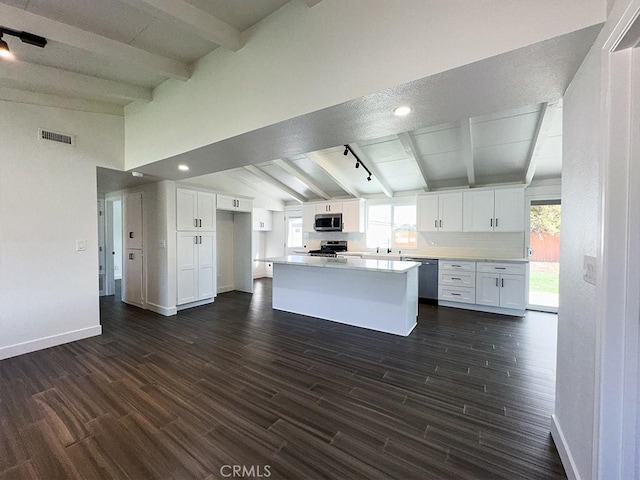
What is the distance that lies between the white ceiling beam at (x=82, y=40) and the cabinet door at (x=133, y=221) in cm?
302

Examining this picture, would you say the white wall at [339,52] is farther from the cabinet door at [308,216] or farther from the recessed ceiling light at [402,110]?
the cabinet door at [308,216]

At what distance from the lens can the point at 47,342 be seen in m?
3.26

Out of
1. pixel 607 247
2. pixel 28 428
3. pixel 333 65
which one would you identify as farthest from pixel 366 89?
pixel 28 428

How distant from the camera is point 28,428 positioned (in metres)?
1.87

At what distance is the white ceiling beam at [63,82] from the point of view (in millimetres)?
2643

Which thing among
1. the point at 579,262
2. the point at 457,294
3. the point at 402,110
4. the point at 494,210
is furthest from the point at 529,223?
the point at 402,110

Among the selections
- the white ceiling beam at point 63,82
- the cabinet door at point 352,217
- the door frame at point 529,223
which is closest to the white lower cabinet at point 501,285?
the door frame at point 529,223

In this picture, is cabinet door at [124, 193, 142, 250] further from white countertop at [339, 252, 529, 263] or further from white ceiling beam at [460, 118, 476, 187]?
white ceiling beam at [460, 118, 476, 187]

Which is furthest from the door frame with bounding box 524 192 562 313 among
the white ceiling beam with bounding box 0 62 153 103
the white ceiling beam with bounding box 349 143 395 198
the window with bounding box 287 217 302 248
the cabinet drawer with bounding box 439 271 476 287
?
the white ceiling beam with bounding box 0 62 153 103

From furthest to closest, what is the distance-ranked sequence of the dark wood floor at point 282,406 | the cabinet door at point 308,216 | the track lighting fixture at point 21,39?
the cabinet door at point 308,216 < the track lighting fixture at point 21,39 < the dark wood floor at point 282,406

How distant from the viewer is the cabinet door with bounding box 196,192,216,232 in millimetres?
5074

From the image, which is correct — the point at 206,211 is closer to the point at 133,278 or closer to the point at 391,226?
the point at 133,278

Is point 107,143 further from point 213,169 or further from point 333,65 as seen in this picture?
point 333,65

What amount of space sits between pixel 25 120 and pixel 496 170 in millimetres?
6863
